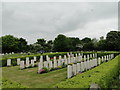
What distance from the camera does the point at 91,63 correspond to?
12891 mm

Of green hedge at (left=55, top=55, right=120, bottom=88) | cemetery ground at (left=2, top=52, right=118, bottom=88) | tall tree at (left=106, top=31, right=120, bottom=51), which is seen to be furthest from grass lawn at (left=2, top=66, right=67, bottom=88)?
tall tree at (left=106, top=31, right=120, bottom=51)

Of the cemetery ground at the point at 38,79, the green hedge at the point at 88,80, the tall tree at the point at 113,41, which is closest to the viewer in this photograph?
the green hedge at the point at 88,80

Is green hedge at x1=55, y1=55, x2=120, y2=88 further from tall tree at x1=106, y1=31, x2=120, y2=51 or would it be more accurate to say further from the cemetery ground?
tall tree at x1=106, y1=31, x2=120, y2=51

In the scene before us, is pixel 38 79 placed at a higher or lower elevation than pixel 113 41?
lower

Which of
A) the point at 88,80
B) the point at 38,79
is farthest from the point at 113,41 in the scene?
the point at 88,80

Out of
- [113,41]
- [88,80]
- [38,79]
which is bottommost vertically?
[38,79]

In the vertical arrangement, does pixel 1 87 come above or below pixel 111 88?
above

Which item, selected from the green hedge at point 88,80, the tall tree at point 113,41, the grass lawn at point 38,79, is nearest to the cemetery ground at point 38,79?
the grass lawn at point 38,79

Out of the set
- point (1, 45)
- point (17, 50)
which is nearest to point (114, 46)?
point (17, 50)

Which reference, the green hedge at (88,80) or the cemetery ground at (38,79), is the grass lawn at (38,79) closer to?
the cemetery ground at (38,79)

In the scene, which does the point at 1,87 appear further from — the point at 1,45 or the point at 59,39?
the point at 1,45

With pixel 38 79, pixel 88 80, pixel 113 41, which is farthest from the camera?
pixel 113 41

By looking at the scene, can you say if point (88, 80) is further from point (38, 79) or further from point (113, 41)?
point (113, 41)

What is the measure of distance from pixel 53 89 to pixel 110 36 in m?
38.9
